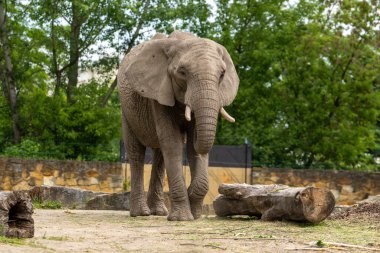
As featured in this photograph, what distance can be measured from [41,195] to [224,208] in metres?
5.14

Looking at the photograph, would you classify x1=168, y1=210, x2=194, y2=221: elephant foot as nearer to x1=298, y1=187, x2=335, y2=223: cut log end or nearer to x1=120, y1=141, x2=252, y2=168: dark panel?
x1=298, y1=187, x2=335, y2=223: cut log end

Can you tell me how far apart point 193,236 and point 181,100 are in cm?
287

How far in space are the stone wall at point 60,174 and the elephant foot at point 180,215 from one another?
8.23m

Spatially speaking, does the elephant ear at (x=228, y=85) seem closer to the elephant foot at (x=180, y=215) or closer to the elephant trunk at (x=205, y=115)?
the elephant trunk at (x=205, y=115)

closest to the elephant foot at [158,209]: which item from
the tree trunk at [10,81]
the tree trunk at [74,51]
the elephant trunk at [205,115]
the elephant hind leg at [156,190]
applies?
the elephant hind leg at [156,190]

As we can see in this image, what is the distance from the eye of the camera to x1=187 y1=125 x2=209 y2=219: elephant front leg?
11.8 meters

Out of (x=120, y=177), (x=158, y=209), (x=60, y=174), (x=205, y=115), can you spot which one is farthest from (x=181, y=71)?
(x=120, y=177)

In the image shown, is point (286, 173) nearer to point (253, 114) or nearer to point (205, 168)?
point (253, 114)

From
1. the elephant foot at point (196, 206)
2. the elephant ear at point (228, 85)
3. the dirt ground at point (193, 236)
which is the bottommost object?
the dirt ground at point (193, 236)

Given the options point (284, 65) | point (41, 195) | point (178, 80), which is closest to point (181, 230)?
point (178, 80)

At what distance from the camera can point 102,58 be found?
26.7 meters

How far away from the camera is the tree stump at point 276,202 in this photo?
430 inches

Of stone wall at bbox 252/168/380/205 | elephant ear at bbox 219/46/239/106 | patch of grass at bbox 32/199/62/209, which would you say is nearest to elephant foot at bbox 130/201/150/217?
elephant ear at bbox 219/46/239/106

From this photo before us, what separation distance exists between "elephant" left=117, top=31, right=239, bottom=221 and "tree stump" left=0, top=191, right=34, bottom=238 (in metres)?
2.89
